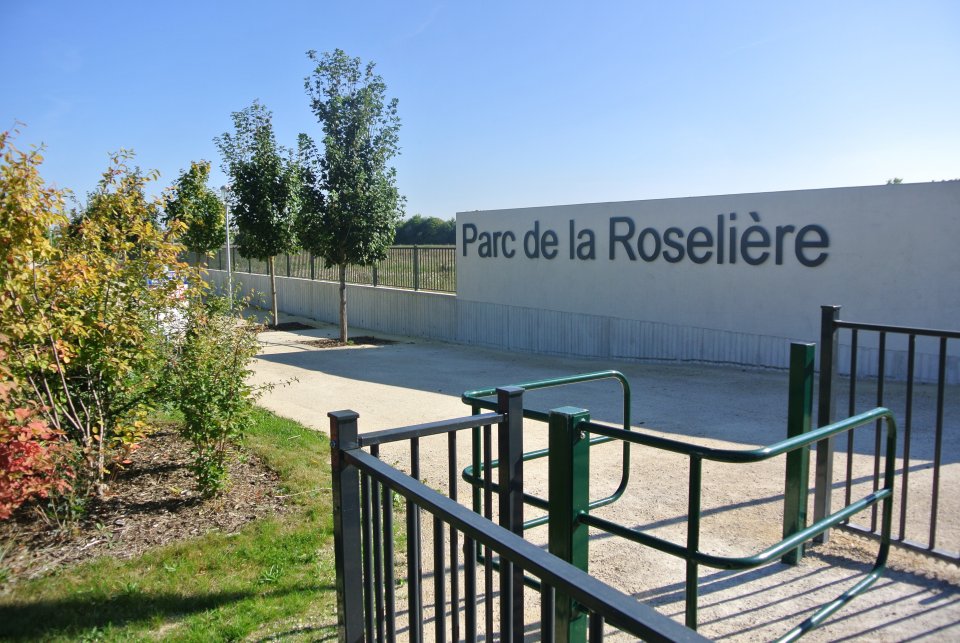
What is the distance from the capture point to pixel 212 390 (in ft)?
16.5

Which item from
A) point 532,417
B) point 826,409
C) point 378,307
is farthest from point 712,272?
point 532,417

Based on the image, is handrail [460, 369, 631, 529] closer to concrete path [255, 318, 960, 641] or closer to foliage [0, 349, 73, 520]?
concrete path [255, 318, 960, 641]

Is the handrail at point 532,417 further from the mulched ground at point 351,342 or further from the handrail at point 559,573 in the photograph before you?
the mulched ground at point 351,342

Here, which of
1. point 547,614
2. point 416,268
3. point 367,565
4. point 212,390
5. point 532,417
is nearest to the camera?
point 547,614

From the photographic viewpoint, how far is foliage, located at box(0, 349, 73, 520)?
3.96 meters

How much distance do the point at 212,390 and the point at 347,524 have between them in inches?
113

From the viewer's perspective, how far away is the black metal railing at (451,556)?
1.42 m

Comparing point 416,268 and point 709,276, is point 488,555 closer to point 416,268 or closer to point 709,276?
point 709,276

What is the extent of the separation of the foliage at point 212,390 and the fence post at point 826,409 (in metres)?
3.77

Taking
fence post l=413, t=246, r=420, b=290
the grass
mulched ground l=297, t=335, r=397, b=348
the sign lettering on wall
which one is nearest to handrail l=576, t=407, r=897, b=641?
the grass

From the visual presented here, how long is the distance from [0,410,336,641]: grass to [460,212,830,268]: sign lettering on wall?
353 inches

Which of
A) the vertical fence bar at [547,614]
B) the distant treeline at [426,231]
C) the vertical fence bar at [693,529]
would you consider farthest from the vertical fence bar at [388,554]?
the distant treeline at [426,231]

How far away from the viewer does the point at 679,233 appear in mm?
12523

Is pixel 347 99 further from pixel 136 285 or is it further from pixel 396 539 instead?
pixel 396 539
